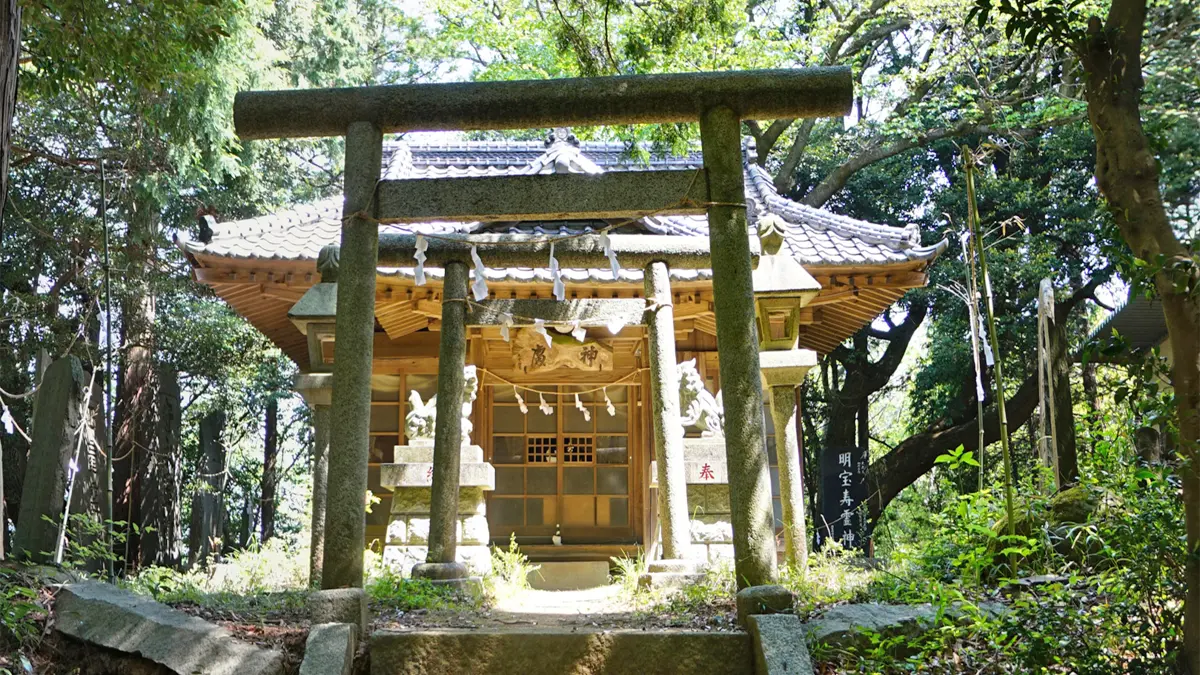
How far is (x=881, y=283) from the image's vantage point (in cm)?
1081

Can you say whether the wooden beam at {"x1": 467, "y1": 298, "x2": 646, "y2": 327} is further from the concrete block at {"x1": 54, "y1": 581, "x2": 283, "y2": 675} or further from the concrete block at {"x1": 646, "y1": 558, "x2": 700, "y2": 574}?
the concrete block at {"x1": 54, "y1": 581, "x2": 283, "y2": 675}

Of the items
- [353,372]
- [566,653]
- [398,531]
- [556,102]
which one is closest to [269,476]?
[398,531]

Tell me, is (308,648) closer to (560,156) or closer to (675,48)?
(675,48)

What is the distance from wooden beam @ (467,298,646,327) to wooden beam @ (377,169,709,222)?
274 centimetres

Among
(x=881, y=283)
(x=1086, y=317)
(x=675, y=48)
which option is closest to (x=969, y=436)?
(x=1086, y=317)

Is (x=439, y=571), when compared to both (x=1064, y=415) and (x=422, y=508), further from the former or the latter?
(x=1064, y=415)

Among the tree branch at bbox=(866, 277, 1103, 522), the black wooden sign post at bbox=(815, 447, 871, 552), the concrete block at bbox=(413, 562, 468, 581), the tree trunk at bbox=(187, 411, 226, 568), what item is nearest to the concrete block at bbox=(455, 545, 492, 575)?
the concrete block at bbox=(413, 562, 468, 581)

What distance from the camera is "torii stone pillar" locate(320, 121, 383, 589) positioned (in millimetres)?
4867

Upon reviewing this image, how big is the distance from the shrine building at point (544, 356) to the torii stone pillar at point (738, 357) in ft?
12.7

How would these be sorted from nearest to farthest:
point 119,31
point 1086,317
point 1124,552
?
1. point 1124,552
2. point 119,31
3. point 1086,317

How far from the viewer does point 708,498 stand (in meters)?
8.74

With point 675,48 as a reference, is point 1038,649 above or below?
below

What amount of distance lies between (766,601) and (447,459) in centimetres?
A: 324

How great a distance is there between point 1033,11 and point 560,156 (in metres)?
8.13
